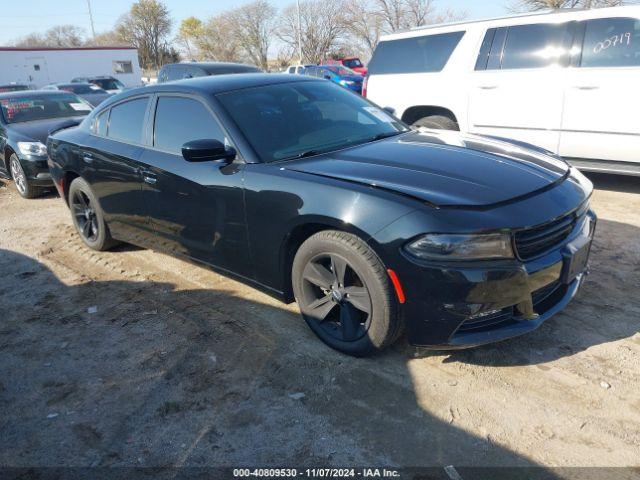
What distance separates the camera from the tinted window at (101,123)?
4.77 m

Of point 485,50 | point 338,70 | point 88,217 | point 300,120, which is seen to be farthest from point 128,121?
point 338,70

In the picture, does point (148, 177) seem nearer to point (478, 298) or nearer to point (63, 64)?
point (478, 298)

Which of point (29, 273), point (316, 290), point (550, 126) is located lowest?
point (29, 273)

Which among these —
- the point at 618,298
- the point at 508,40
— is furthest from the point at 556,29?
the point at 618,298

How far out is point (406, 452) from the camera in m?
2.39

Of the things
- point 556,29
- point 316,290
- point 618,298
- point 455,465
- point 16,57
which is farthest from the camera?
point 16,57

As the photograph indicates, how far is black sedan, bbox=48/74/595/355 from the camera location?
2613 mm

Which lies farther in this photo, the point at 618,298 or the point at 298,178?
the point at 618,298

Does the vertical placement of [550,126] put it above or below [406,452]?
above

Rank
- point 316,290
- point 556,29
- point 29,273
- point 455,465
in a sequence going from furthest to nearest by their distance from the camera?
1. point 556,29
2. point 29,273
3. point 316,290
4. point 455,465

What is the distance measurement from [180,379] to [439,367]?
1.52 meters

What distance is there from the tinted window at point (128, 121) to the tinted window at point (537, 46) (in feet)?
15.0

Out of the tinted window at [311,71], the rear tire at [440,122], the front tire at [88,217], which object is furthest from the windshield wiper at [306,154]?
the tinted window at [311,71]

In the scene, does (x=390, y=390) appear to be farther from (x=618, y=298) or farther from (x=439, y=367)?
(x=618, y=298)
